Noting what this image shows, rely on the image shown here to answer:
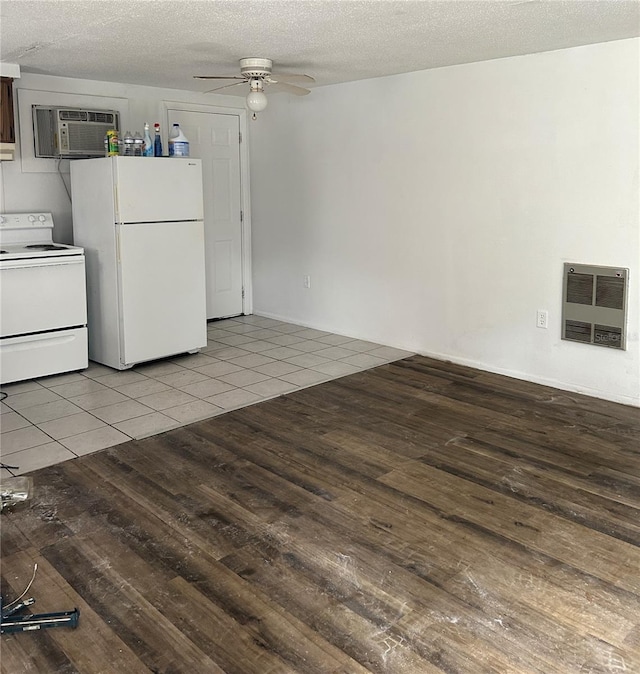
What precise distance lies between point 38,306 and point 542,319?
332cm

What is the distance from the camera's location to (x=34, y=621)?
2.04 m

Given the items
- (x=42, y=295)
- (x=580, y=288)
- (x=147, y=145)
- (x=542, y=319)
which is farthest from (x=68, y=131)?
(x=580, y=288)

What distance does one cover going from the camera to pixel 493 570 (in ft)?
7.76

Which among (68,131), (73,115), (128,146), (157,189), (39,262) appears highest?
(73,115)

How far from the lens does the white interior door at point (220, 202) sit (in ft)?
19.7

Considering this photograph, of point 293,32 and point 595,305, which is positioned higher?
point 293,32

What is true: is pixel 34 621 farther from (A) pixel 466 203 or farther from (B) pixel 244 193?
(B) pixel 244 193

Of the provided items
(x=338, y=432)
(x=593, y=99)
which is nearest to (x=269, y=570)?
(x=338, y=432)

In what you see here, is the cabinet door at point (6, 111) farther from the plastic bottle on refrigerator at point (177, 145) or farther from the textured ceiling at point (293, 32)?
the plastic bottle on refrigerator at point (177, 145)

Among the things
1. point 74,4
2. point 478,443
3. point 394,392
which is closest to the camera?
point 74,4

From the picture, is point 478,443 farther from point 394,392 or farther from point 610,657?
point 610,657

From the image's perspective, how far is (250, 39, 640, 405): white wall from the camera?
3996 millimetres

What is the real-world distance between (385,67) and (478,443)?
270cm

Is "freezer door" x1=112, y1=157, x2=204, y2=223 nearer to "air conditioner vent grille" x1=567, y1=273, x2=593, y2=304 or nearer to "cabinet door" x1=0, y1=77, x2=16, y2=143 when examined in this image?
"cabinet door" x1=0, y1=77, x2=16, y2=143
